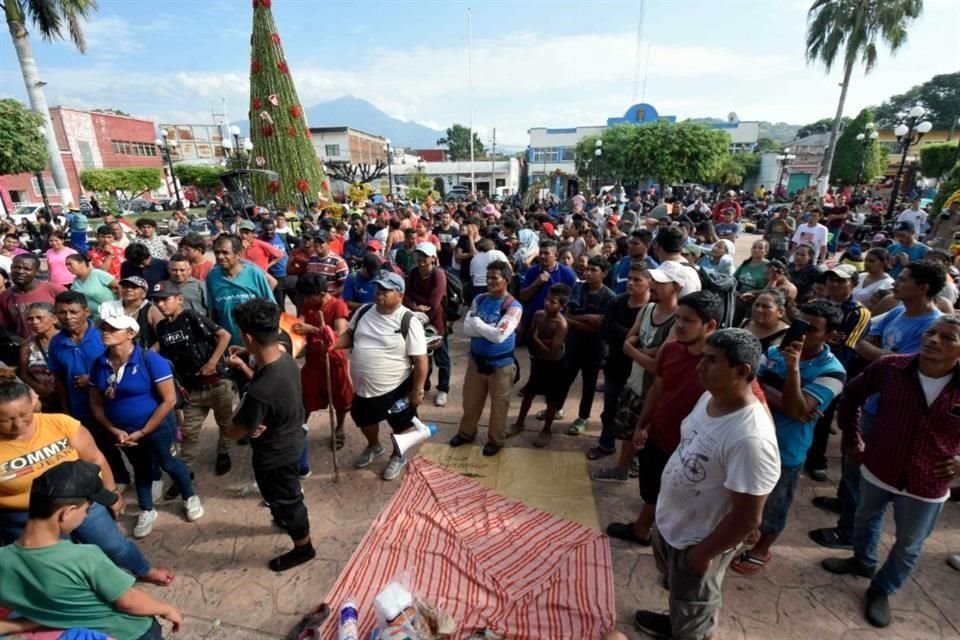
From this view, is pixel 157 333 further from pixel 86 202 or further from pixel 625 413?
pixel 86 202

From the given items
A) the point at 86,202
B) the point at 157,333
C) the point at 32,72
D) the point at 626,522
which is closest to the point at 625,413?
the point at 626,522

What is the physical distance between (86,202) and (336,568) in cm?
3781

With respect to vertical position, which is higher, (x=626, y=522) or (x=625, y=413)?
(x=625, y=413)

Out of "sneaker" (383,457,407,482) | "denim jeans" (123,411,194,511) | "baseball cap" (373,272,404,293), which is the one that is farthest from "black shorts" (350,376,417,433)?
"denim jeans" (123,411,194,511)

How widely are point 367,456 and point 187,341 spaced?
1841 mm

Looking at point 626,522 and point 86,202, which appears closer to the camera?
point 626,522

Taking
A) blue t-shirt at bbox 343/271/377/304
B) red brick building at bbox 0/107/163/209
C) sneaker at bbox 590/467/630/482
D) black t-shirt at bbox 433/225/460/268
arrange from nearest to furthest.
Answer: sneaker at bbox 590/467/630/482
blue t-shirt at bbox 343/271/377/304
black t-shirt at bbox 433/225/460/268
red brick building at bbox 0/107/163/209

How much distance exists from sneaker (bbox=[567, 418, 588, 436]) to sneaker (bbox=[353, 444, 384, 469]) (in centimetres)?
197

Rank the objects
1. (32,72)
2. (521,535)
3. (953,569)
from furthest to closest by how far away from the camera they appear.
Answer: (32,72) < (521,535) < (953,569)

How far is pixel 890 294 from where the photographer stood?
4.27 metres

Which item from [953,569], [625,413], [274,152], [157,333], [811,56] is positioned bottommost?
[953,569]

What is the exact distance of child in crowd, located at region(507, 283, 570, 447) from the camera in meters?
4.27

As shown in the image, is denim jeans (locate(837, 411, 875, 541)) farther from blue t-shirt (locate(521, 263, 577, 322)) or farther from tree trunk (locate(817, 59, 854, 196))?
tree trunk (locate(817, 59, 854, 196))

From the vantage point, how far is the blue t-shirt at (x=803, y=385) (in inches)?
104
